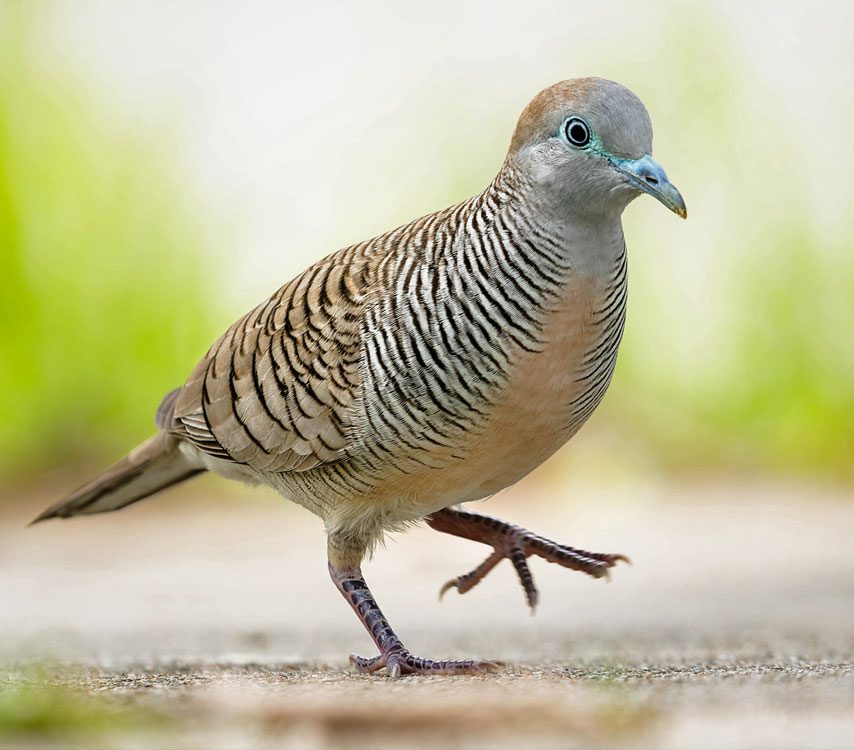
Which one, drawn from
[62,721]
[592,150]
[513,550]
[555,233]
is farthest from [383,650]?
[592,150]

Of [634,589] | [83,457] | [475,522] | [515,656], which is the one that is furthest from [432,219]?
[83,457]

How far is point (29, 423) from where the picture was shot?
876cm

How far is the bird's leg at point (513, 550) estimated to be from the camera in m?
A: 4.13

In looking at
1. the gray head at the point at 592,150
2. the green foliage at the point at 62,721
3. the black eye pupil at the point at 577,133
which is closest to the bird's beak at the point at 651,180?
the gray head at the point at 592,150

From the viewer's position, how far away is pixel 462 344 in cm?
348

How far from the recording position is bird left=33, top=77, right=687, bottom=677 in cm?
345

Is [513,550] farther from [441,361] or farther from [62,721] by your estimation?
[62,721]

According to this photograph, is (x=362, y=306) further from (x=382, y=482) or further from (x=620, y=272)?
(x=620, y=272)

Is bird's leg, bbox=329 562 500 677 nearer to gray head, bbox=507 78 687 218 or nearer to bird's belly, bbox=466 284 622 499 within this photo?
bird's belly, bbox=466 284 622 499

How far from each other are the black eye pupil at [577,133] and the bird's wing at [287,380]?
78 cm

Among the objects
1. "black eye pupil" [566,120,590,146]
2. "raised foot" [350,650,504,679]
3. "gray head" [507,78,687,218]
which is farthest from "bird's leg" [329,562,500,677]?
"black eye pupil" [566,120,590,146]

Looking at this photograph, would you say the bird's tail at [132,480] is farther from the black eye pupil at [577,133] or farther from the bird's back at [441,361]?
the black eye pupil at [577,133]

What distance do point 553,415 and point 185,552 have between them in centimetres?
441

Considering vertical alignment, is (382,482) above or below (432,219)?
below
